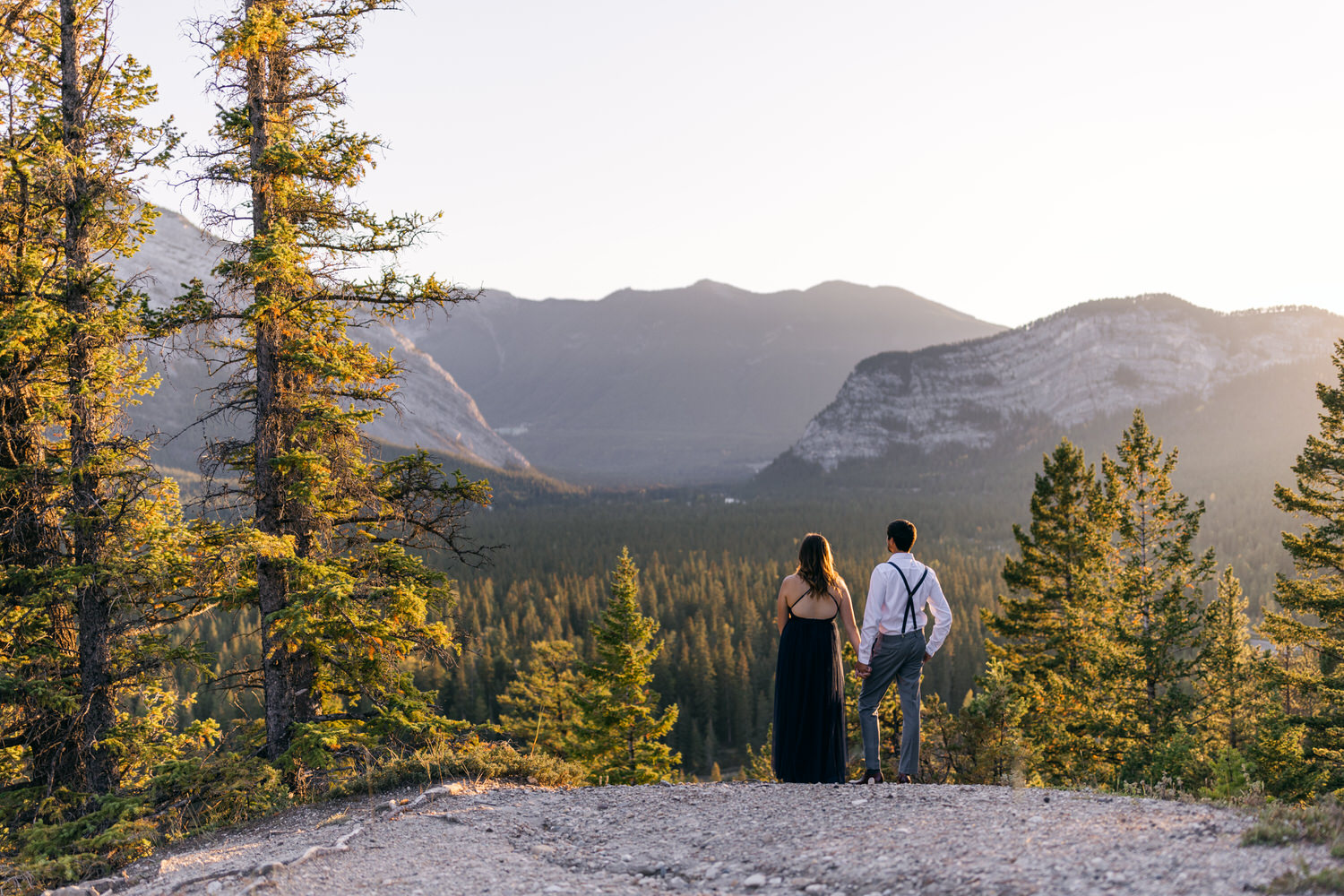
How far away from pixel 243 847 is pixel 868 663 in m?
6.28

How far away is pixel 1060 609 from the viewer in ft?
71.7

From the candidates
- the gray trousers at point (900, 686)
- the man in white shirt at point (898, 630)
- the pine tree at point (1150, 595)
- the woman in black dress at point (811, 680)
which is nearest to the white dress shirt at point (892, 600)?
the man in white shirt at point (898, 630)

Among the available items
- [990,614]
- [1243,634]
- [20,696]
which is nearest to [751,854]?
[20,696]

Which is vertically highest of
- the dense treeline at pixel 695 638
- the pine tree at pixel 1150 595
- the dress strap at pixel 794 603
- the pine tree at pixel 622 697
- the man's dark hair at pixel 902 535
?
the man's dark hair at pixel 902 535

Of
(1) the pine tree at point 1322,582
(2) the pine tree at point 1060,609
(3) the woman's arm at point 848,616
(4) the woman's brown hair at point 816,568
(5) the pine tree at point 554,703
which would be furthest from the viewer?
(5) the pine tree at point 554,703

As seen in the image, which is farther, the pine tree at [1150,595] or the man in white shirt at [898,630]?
the pine tree at [1150,595]

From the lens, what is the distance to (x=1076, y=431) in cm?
19638

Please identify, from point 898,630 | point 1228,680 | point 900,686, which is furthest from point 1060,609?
point 898,630

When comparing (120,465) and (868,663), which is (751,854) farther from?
(120,465)

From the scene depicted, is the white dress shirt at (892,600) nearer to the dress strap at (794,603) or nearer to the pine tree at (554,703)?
the dress strap at (794,603)

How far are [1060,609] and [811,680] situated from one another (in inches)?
687

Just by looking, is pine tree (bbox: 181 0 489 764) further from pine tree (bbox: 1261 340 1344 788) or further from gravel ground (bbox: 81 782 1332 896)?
pine tree (bbox: 1261 340 1344 788)

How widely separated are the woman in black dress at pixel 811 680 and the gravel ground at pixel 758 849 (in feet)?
1.20

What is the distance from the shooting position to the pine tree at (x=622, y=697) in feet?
73.3
